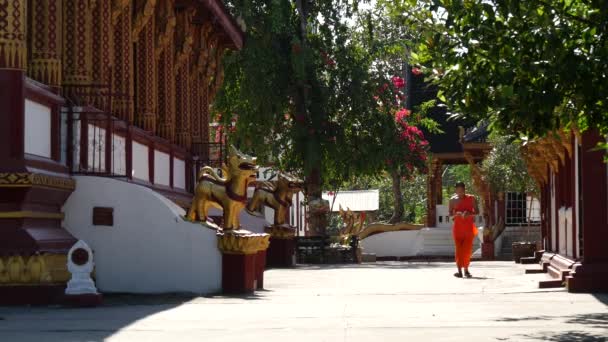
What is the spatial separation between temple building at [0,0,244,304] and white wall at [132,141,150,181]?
17mm

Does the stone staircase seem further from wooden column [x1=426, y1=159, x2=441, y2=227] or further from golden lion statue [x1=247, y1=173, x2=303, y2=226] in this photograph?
golden lion statue [x1=247, y1=173, x2=303, y2=226]

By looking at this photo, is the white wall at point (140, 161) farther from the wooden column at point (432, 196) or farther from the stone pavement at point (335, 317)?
the wooden column at point (432, 196)

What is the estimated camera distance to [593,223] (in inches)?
688

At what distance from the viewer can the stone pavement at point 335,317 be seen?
36.5 feet

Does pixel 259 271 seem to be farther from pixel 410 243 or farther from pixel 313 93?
pixel 410 243

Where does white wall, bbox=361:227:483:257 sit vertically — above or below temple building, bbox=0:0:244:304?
below

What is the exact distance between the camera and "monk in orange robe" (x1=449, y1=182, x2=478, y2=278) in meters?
A: 24.1

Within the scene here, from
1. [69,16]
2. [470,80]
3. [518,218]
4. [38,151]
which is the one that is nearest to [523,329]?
[470,80]

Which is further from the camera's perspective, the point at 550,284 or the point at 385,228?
the point at 385,228

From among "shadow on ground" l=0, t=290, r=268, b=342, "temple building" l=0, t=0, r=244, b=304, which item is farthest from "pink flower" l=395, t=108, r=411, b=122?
"shadow on ground" l=0, t=290, r=268, b=342

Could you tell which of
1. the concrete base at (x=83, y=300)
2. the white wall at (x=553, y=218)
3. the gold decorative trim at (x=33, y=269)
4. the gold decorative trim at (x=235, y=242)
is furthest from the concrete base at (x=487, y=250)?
the concrete base at (x=83, y=300)

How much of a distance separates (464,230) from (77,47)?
8897 mm

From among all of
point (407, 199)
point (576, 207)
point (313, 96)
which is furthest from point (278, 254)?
point (407, 199)

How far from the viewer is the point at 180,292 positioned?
57.3 feet
